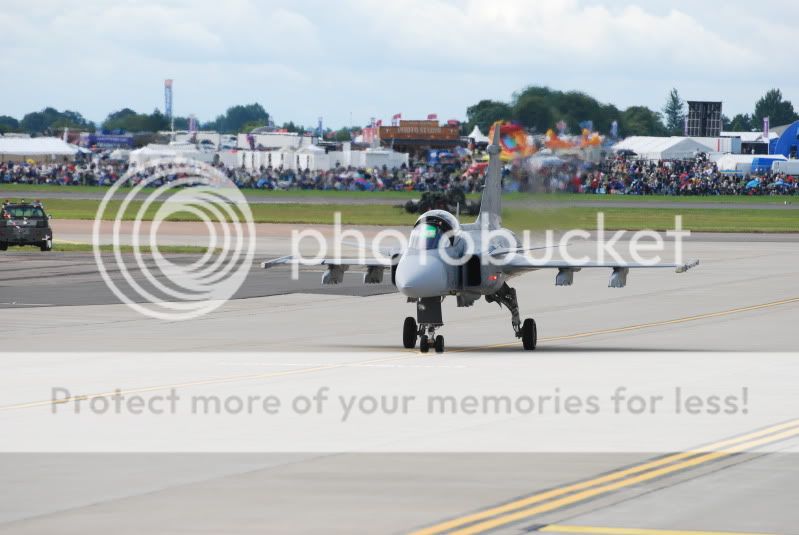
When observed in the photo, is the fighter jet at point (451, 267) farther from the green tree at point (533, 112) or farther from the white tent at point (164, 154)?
the white tent at point (164, 154)

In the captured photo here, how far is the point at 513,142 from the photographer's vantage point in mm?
48656

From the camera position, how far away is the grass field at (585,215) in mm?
93125

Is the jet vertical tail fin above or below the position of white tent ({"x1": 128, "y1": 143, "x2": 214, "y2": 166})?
below

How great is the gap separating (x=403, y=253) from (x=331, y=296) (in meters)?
15.8

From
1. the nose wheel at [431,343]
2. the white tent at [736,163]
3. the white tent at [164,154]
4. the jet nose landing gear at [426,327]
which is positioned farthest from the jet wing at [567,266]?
the white tent at [164,154]

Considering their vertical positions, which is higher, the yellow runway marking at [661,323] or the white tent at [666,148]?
the white tent at [666,148]

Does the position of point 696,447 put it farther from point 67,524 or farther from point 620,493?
point 67,524

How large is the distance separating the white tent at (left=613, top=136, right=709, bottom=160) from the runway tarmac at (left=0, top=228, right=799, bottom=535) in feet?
394

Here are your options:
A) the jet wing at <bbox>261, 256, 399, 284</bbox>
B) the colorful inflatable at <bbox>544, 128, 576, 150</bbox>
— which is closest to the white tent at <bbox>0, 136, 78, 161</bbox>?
the colorful inflatable at <bbox>544, 128, 576, 150</bbox>

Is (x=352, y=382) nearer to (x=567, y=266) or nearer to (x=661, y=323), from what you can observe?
(x=567, y=266)

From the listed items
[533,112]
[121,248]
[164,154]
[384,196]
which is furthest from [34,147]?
[533,112]

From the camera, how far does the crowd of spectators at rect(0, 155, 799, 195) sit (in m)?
143

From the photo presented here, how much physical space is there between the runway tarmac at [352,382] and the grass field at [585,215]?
35160 mm

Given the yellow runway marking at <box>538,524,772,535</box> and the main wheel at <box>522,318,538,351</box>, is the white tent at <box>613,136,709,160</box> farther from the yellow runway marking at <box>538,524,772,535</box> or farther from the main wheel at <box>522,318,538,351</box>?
the yellow runway marking at <box>538,524,772,535</box>
